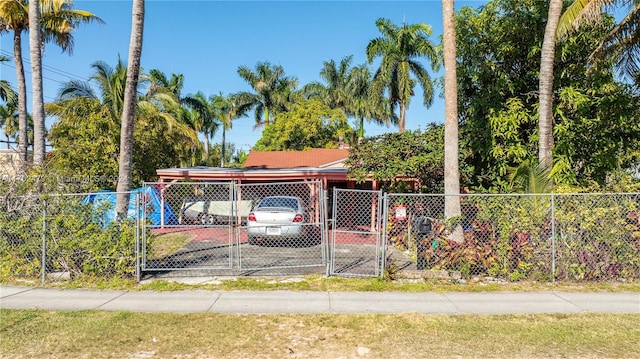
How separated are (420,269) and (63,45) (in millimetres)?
15340

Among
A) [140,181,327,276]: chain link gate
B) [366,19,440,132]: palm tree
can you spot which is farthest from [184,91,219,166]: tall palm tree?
[140,181,327,276]: chain link gate

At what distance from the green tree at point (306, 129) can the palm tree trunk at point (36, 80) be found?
72.3 feet

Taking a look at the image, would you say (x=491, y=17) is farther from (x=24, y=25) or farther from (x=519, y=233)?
(x=24, y=25)

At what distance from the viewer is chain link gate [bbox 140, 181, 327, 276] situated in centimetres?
788

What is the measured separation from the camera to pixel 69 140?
16969 millimetres

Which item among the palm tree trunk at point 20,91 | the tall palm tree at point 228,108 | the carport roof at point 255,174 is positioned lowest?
the carport roof at point 255,174

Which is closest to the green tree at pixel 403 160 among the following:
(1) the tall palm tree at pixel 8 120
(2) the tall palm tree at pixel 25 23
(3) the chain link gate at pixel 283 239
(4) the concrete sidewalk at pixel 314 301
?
(3) the chain link gate at pixel 283 239

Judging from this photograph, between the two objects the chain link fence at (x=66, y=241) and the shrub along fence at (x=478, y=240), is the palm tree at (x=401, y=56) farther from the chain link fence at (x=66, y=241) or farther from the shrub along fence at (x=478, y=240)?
the chain link fence at (x=66, y=241)

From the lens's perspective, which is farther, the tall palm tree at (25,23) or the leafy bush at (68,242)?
the tall palm tree at (25,23)

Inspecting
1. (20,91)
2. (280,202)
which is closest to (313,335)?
(280,202)

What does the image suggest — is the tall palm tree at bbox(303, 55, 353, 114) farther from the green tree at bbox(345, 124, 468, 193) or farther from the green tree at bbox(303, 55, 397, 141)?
the green tree at bbox(345, 124, 468, 193)

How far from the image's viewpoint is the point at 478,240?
24.6 ft

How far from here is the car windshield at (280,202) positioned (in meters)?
11.0

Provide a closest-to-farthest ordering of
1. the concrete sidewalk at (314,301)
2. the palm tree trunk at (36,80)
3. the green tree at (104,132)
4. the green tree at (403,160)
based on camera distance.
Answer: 1. the concrete sidewalk at (314,301)
2. the palm tree trunk at (36,80)
3. the green tree at (403,160)
4. the green tree at (104,132)
